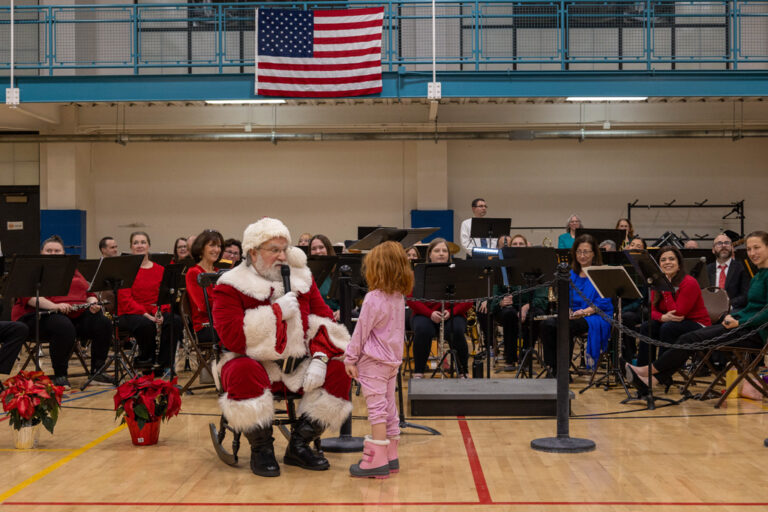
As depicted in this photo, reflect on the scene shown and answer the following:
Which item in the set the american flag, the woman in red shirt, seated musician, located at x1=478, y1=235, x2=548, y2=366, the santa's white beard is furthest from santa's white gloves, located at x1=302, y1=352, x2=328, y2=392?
the american flag

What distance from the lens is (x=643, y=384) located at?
24.1ft

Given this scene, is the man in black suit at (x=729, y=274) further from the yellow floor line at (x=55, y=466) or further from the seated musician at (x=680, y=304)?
the yellow floor line at (x=55, y=466)

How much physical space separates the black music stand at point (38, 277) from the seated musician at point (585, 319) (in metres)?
4.57

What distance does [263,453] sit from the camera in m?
4.88

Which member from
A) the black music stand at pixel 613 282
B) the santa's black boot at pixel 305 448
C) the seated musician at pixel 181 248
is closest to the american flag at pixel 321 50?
the seated musician at pixel 181 248

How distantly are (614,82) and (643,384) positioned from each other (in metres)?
6.84

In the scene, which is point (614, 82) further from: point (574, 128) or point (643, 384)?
point (643, 384)

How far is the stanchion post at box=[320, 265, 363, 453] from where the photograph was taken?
5.49 m

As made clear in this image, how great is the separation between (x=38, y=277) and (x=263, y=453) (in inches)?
147

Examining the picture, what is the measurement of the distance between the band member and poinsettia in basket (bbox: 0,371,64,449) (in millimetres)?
1329

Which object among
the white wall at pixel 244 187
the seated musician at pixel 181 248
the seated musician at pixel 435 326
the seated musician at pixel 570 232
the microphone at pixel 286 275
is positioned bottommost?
the seated musician at pixel 435 326

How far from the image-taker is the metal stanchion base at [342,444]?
18.0ft

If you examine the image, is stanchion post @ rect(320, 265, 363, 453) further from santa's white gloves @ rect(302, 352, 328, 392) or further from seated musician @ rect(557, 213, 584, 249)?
seated musician @ rect(557, 213, 584, 249)

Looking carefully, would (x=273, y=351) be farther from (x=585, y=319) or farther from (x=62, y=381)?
(x=585, y=319)
